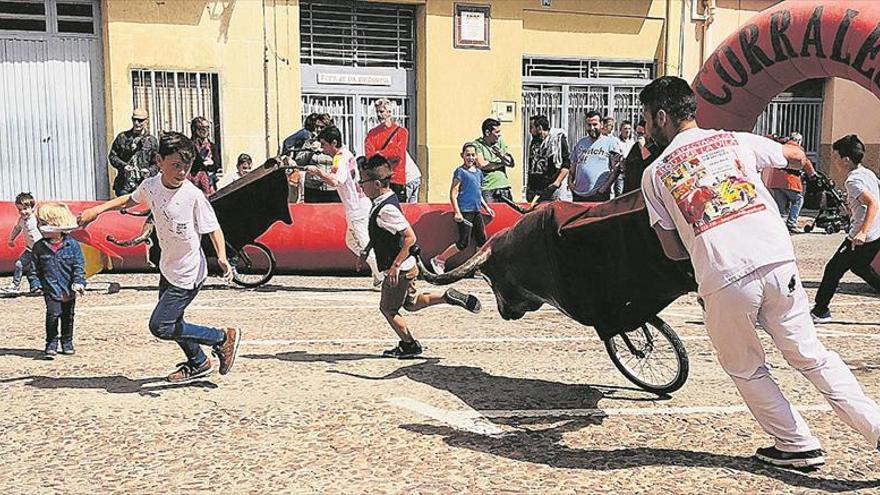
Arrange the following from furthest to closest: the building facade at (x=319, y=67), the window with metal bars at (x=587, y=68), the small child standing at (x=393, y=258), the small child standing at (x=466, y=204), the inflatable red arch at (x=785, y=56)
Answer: the window with metal bars at (x=587, y=68), the building facade at (x=319, y=67), the small child standing at (x=466, y=204), the inflatable red arch at (x=785, y=56), the small child standing at (x=393, y=258)

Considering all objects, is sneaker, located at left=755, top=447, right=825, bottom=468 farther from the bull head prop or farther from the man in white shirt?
the bull head prop

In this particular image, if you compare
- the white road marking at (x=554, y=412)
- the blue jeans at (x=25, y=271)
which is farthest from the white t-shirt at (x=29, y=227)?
the white road marking at (x=554, y=412)

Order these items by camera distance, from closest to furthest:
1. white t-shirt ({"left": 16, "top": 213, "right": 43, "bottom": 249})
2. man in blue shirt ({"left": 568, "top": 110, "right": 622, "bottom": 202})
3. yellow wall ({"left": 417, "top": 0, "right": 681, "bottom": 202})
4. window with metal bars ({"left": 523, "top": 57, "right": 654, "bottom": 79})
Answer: white t-shirt ({"left": 16, "top": 213, "right": 43, "bottom": 249}), man in blue shirt ({"left": 568, "top": 110, "right": 622, "bottom": 202}), yellow wall ({"left": 417, "top": 0, "right": 681, "bottom": 202}), window with metal bars ({"left": 523, "top": 57, "right": 654, "bottom": 79})

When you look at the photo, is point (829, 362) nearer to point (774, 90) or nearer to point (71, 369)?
point (71, 369)

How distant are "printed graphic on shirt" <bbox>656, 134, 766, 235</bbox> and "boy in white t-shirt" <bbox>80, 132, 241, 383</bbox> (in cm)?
321

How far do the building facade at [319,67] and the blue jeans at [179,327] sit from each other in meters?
11.1

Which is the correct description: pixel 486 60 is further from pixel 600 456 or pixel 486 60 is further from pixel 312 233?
pixel 600 456

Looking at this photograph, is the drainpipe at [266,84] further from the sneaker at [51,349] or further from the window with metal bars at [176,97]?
the sneaker at [51,349]

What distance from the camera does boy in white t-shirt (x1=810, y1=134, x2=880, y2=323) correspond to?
8.69m

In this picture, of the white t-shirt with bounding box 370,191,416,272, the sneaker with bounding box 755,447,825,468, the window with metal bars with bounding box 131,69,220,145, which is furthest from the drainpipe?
the sneaker with bounding box 755,447,825,468

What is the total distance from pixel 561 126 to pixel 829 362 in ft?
53.1

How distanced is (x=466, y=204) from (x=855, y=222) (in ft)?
15.2

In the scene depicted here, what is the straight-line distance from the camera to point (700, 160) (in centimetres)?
439

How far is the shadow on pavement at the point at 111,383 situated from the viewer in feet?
20.6
